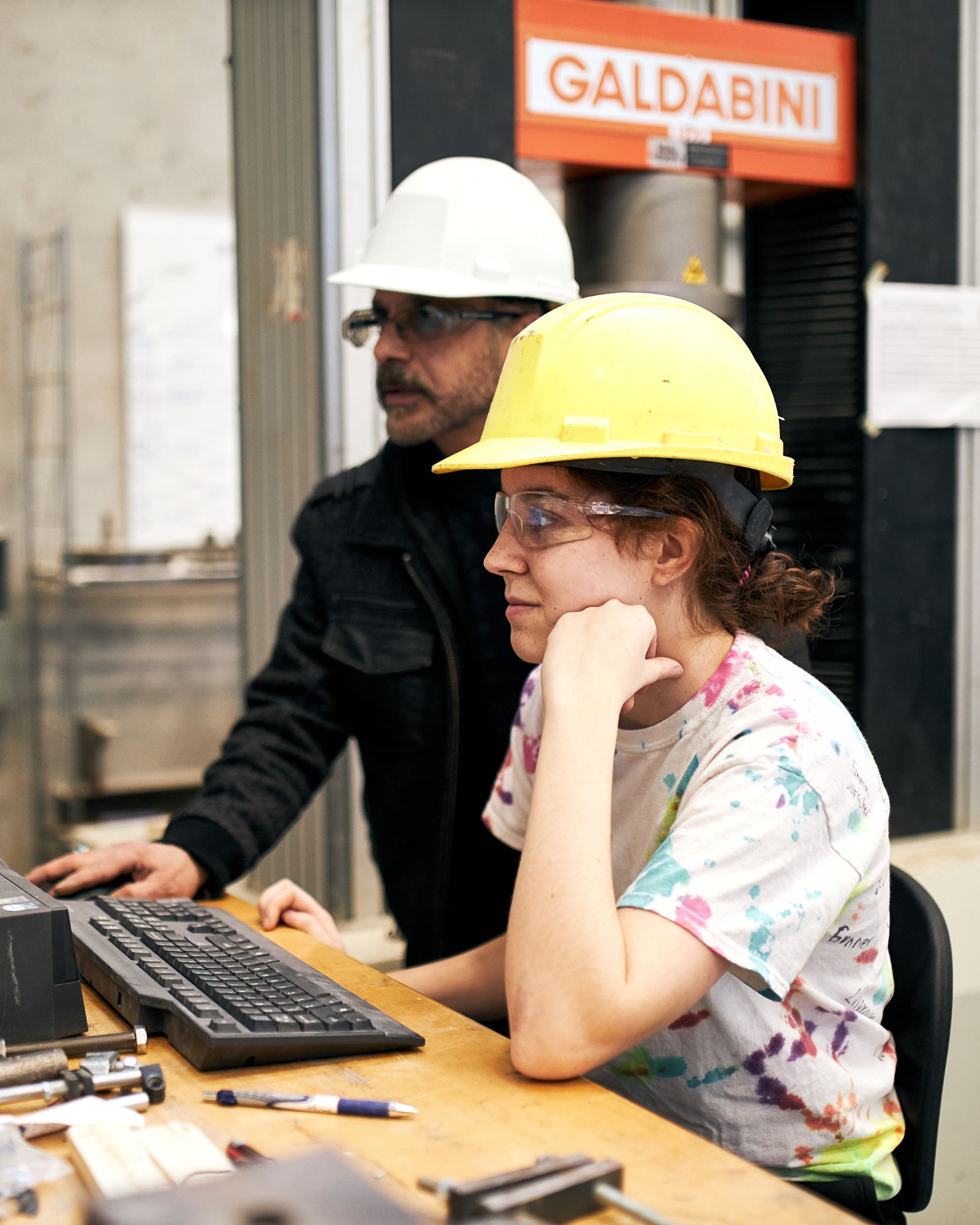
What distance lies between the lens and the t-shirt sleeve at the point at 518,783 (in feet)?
4.91

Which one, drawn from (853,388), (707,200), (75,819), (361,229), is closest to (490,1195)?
(361,229)

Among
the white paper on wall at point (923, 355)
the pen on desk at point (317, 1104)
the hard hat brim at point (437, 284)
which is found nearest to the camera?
the pen on desk at point (317, 1104)

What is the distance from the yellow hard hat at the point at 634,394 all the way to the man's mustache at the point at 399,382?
23.3 inches

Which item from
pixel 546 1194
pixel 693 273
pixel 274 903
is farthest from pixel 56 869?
pixel 693 273

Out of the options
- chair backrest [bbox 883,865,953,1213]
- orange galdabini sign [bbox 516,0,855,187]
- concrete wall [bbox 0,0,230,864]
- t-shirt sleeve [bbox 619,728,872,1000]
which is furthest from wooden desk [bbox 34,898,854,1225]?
concrete wall [bbox 0,0,230,864]

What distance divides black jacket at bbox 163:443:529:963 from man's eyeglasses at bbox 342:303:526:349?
195 millimetres

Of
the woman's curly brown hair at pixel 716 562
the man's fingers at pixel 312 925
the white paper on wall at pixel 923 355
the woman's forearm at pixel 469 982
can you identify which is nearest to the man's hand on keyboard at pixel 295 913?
the man's fingers at pixel 312 925

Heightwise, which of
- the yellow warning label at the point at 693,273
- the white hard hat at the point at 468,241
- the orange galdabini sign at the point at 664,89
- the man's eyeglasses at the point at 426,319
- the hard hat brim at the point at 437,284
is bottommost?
the man's eyeglasses at the point at 426,319

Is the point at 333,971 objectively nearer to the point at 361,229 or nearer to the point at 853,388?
the point at 361,229

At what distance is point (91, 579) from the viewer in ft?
14.8

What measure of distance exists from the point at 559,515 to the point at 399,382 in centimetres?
72

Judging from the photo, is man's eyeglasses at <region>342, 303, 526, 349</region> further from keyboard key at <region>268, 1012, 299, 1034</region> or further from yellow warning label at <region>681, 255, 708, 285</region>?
keyboard key at <region>268, 1012, 299, 1034</region>

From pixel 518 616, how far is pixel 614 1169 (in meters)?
0.59

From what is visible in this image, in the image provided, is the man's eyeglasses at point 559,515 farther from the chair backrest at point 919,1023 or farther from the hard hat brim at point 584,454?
the chair backrest at point 919,1023
